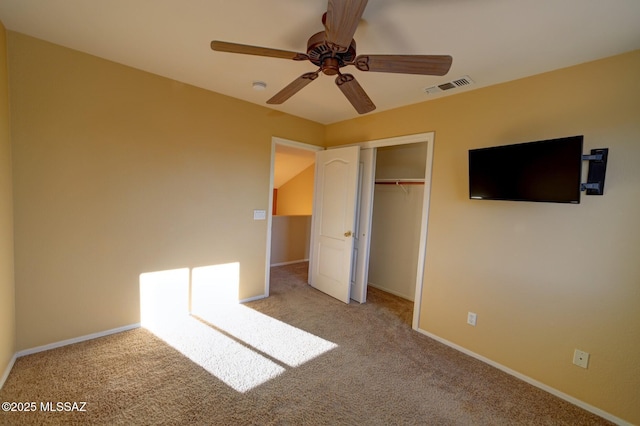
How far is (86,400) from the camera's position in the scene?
173cm

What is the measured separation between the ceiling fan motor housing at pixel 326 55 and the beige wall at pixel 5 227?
6.89 ft

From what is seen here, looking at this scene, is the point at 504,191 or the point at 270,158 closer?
the point at 504,191

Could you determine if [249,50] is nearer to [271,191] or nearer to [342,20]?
[342,20]

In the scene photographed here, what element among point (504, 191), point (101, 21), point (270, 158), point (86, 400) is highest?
point (101, 21)

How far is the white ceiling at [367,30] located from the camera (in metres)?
1.48

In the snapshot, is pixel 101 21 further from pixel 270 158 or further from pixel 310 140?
pixel 310 140

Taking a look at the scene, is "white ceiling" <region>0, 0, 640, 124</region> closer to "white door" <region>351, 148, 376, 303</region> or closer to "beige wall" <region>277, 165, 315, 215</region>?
"white door" <region>351, 148, 376, 303</region>

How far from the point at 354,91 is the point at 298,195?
15.9ft

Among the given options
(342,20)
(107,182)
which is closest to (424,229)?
(342,20)

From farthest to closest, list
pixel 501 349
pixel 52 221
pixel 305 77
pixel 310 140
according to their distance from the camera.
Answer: pixel 310 140 < pixel 501 349 < pixel 52 221 < pixel 305 77

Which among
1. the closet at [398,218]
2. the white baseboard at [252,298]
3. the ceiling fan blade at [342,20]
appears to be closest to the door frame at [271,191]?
the white baseboard at [252,298]

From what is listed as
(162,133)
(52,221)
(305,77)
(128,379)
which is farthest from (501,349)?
(52,221)

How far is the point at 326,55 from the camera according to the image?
1543 mm

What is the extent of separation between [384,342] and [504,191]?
5.67ft
